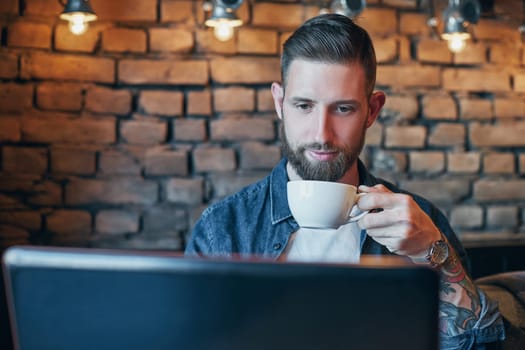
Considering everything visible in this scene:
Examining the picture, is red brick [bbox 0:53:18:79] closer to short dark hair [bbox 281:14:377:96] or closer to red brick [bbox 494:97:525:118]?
short dark hair [bbox 281:14:377:96]

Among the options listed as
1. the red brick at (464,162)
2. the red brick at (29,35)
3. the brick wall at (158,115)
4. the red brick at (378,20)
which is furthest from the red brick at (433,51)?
the red brick at (29,35)

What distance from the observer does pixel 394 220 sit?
110cm

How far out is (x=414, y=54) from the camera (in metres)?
2.50

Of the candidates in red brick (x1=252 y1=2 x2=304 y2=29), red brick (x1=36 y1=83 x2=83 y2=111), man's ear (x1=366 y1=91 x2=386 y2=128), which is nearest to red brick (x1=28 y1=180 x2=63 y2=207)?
red brick (x1=36 y1=83 x2=83 y2=111)

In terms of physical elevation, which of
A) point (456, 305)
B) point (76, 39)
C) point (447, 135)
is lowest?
point (456, 305)

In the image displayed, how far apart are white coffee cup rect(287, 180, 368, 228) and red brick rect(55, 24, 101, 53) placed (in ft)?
4.21

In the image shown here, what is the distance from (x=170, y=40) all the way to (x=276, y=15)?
36 centimetres

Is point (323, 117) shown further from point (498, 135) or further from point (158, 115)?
point (498, 135)

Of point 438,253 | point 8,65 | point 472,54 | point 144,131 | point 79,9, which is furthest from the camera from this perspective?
point 472,54

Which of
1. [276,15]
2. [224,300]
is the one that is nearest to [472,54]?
[276,15]

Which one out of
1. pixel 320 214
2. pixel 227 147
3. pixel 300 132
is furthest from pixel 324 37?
pixel 227 147

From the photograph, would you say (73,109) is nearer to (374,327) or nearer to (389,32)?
(389,32)

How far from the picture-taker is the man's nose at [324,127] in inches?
54.7

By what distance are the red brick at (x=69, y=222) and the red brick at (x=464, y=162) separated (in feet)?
4.09
